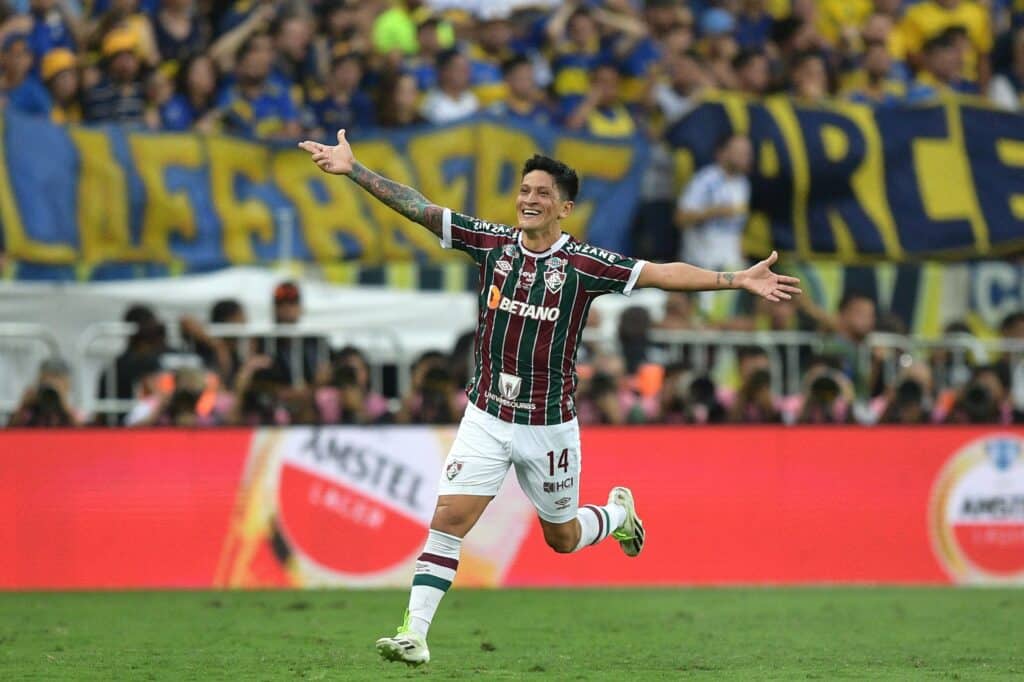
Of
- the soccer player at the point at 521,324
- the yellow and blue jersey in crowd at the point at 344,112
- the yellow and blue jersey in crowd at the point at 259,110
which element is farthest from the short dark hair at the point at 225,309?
the soccer player at the point at 521,324

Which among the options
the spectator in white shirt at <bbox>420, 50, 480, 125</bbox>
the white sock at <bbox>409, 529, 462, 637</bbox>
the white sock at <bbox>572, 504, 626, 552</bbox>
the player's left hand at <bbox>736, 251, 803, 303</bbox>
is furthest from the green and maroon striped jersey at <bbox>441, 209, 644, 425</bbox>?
the spectator in white shirt at <bbox>420, 50, 480, 125</bbox>

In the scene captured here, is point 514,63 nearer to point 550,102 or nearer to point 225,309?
point 550,102

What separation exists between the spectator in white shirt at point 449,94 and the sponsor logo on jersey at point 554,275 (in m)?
9.49

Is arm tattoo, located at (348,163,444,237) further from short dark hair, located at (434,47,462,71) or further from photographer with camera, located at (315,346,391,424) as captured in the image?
short dark hair, located at (434,47,462,71)

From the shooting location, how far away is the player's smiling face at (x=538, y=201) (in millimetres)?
9133

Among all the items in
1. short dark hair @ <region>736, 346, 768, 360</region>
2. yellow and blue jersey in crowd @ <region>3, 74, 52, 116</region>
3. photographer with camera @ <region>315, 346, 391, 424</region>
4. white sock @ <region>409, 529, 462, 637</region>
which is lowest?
photographer with camera @ <region>315, 346, 391, 424</region>

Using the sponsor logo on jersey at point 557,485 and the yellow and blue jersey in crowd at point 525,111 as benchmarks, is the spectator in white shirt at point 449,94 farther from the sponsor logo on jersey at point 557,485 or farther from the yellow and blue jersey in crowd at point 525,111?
the sponsor logo on jersey at point 557,485

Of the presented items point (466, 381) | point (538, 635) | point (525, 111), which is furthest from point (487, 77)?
point (538, 635)

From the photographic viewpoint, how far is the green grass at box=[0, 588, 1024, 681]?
9.29 m

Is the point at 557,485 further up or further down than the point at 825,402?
further up

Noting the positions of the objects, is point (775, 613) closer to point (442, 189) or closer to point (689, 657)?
point (689, 657)

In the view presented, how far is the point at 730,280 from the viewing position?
8914mm

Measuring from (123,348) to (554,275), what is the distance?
24.0 ft

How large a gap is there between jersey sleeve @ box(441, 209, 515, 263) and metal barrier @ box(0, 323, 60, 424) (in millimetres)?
6925
